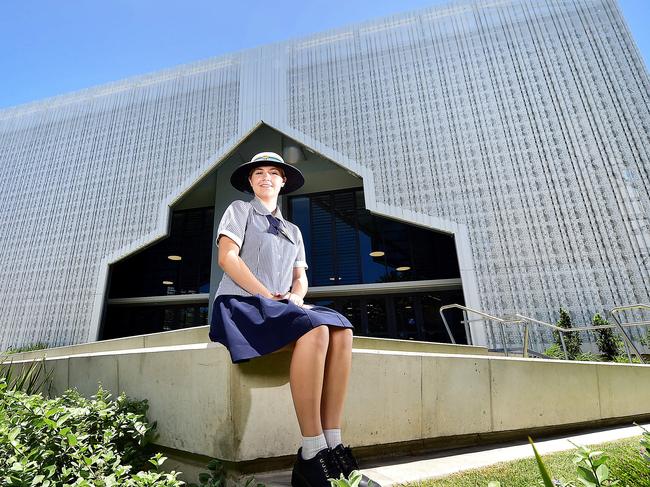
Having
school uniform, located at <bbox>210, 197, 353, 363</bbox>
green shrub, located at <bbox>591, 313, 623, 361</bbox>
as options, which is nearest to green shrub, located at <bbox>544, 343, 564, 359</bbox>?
green shrub, located at <bbox>591, 313, 623, 361</bbox>

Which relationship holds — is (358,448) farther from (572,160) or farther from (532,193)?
(572,160)

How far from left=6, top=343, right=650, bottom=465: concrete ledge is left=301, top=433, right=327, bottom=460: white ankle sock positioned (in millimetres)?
463

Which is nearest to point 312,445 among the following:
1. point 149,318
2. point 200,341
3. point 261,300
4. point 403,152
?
point 261,300

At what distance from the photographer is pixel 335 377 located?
186cm

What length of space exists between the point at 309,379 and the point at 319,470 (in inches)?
15.6

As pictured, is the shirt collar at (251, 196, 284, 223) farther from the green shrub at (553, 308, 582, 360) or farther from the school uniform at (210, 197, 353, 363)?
the green shrub at (553, 308, 582, 360)

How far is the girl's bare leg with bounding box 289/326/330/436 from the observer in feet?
5.65

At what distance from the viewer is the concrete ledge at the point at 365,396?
2062mm

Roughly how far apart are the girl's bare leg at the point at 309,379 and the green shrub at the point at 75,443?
2.05ft

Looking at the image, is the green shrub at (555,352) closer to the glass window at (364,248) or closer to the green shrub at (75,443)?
the glass window at (364,248)

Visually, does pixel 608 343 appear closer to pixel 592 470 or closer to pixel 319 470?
pixel 319 470

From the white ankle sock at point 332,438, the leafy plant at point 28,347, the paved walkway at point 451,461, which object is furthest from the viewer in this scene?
the leafy plant at point 28,347

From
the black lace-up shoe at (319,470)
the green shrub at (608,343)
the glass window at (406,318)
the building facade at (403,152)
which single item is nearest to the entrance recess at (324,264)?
the glass window at (406,318)

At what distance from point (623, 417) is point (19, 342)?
621 inches
